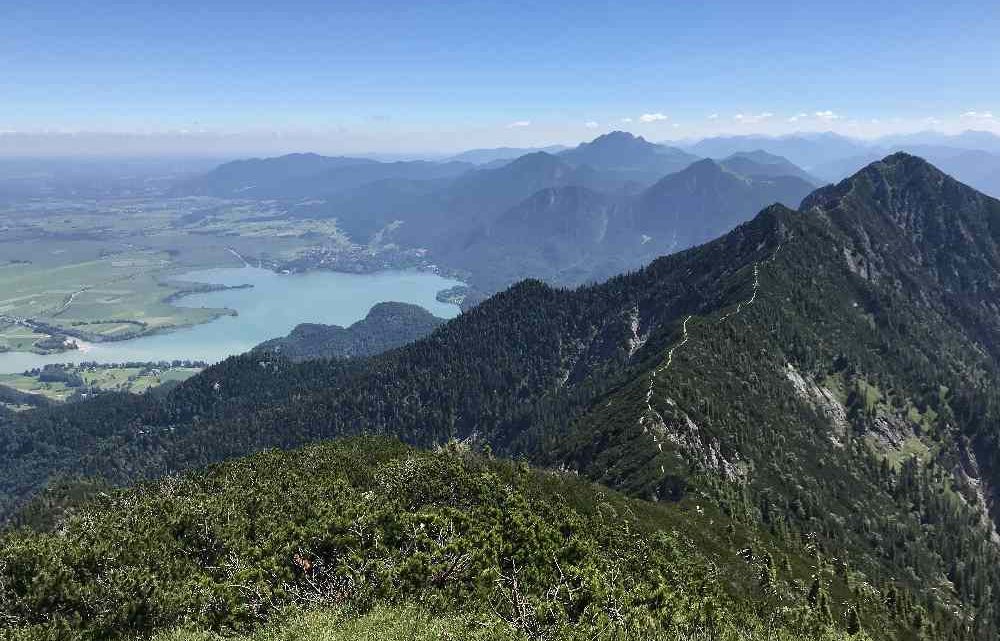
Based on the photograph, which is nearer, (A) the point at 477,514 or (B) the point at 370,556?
(B) the point at 370,556

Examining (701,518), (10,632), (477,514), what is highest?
(10,632)

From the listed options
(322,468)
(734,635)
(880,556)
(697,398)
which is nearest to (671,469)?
(697,398)

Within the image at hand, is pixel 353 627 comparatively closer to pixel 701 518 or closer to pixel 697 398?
pixel 701 518

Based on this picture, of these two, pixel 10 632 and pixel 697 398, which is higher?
pixel 10 632

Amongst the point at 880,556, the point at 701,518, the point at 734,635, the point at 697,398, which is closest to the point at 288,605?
the point at 734,635


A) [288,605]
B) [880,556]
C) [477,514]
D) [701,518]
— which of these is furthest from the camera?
[880,556]

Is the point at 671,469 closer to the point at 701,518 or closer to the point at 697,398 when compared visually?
the point at 701,518

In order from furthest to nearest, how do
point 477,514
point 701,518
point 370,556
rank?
point 701,518 < point 477,514 < point 370,556

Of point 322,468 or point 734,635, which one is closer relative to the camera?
point 734,635

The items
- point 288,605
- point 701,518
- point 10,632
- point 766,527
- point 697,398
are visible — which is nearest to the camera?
point 10,632
